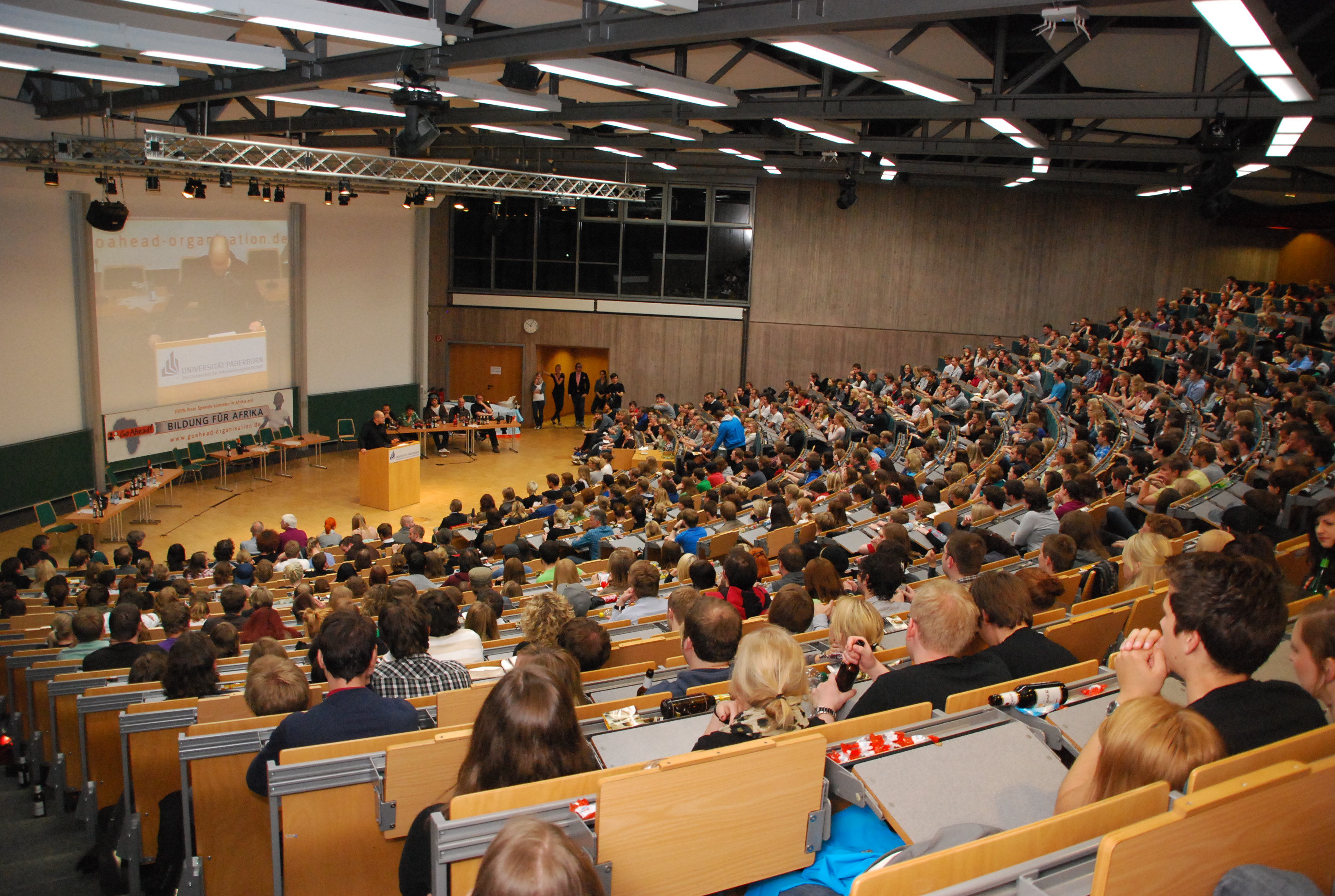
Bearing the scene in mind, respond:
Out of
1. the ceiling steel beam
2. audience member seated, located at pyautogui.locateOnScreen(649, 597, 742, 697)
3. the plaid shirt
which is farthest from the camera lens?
the ceiling steel beam

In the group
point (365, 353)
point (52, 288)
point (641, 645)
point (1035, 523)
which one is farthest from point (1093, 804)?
point (365, 353)

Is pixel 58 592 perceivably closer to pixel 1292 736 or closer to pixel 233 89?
pixel 233 89

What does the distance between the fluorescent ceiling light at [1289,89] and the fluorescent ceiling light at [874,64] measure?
2.27 m

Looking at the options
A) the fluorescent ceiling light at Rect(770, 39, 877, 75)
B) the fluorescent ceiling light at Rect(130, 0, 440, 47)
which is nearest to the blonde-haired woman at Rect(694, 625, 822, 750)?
the fluorescent ceiling light at Rect(770, 39, 877, 75)

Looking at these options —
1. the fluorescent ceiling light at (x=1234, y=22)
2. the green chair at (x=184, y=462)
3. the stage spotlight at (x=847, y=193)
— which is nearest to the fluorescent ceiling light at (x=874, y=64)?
the fluorescent ceiling light at (x=1234, y=22)

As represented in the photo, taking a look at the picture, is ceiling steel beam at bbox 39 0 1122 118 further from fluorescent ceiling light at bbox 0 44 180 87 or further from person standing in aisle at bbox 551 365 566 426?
person standing in aisle at bbox 551 365 566 426

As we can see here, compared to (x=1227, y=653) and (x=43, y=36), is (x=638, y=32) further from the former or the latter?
(x=1227, y=653)

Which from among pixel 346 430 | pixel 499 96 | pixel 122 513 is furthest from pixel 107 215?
pixel 346 430

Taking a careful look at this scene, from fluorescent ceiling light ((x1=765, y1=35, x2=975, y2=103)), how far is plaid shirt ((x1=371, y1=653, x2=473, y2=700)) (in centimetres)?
427

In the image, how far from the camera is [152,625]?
22.5 feet

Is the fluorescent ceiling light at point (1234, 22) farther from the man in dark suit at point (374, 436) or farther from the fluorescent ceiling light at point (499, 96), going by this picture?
the man in dark suit at point (374, 436)

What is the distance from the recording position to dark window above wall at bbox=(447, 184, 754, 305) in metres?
21.4

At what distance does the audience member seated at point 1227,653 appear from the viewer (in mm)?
2348

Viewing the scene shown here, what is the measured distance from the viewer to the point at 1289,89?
658 centimetres
